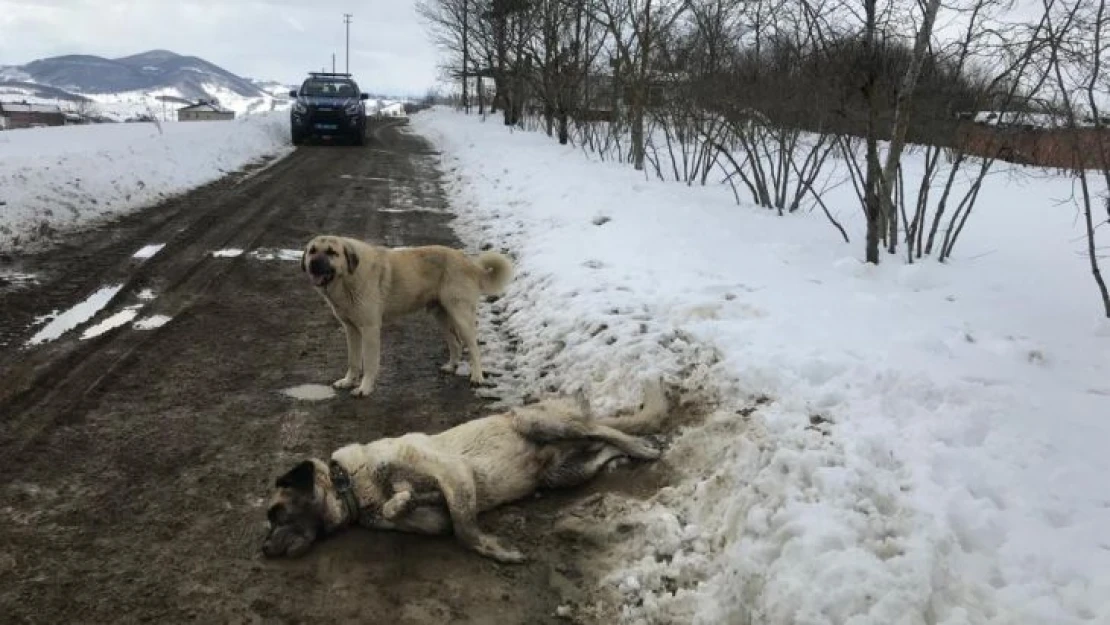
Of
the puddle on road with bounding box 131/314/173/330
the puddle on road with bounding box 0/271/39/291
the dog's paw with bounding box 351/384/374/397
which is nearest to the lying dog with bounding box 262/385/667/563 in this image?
the dog's paw with bounding box 351/384/374/397

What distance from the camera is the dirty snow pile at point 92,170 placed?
10781 millimetres

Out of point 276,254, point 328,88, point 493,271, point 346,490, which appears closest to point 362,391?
point 493,271

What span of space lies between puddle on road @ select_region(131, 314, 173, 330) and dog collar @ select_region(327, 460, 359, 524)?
4.02 metres

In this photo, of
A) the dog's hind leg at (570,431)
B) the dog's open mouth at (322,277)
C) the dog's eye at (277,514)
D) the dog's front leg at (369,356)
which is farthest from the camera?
the dog's front leg at (369,356)

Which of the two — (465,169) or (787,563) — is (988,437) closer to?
(787,563)

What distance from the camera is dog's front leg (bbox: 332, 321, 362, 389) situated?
610 centimetres

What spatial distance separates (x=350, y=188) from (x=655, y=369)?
1250cm

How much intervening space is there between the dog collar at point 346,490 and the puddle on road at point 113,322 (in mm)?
3960

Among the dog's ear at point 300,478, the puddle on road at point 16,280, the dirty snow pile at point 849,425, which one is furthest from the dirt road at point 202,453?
the dirty snow pile at point 849,425

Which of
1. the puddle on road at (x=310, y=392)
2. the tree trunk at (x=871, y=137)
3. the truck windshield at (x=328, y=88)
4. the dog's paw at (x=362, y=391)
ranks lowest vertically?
the puddle on road at (x=310, y=392)

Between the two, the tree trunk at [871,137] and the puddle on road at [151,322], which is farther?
the tree trunk at [871,137]

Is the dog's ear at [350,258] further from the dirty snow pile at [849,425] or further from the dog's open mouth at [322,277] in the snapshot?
the dirty snow pile at [849,425]

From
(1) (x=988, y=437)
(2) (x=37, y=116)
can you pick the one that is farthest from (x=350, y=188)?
(2) (x=37, y=116)

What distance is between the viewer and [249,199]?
1438 centimetres
